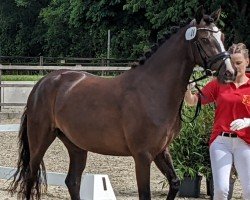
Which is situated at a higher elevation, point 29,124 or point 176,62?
point 176,62

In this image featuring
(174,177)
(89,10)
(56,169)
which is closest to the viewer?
Answer: (174,177)

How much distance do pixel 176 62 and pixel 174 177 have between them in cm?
109

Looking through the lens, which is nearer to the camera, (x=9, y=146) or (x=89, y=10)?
(x=9, y=146)

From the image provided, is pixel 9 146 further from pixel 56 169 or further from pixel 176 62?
pixel 176 62

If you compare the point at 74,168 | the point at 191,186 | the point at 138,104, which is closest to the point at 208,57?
the point at 138,104

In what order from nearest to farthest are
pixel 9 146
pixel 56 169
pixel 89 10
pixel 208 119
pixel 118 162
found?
pixel 208 119 < pixel 56 169 < pixel 118 162 < pixel 9 146 < pixel 89 10

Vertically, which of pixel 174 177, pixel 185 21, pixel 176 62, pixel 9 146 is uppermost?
pixel 185 21

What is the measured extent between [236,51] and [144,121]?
951mm

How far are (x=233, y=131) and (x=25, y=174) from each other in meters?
2.60

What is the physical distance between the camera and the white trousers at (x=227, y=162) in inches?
180

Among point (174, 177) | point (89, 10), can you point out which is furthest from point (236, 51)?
point (89, 10)

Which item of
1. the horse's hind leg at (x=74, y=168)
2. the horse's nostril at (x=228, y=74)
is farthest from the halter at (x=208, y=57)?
the horse's hind leg at (x=74, y=168)

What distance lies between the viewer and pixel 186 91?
5.14 m

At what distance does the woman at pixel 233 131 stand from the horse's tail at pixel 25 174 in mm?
2253
